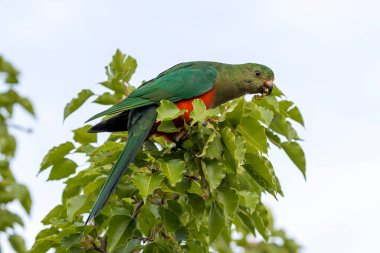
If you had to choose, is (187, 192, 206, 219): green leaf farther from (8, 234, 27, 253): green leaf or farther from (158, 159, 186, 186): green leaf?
(8, 234, 27, 253): green leaf

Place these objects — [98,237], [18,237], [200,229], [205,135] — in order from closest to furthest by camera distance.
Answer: [205,135] < [98,237] < [200,229] < [18,237]

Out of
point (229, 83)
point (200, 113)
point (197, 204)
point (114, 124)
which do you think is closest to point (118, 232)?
point (197, 204)

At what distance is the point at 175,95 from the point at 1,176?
2.98 m

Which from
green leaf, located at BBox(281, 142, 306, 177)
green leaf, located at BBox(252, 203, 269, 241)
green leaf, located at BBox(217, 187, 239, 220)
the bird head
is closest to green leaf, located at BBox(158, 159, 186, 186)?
green leaf, located at BBox(217, 187, 239, 220)

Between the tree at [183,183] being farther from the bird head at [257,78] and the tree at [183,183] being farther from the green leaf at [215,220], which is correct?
the bird head at [257,78]

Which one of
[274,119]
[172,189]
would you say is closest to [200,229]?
[172,189]

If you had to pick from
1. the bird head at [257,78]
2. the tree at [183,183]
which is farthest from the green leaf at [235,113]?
the bird head at [257,78]

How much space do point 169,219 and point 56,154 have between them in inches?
38.9

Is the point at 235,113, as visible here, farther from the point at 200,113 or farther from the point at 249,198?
the point at 249,198

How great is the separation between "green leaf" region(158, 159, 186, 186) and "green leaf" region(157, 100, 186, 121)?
21 centimetres

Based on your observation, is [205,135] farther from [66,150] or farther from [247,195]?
[66,150]

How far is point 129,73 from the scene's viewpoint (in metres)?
4.32

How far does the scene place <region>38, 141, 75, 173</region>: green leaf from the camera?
3.96m

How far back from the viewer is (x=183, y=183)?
129 inches
